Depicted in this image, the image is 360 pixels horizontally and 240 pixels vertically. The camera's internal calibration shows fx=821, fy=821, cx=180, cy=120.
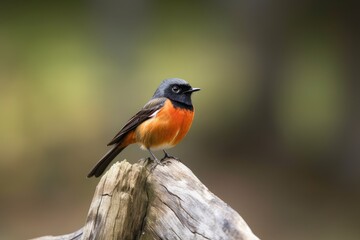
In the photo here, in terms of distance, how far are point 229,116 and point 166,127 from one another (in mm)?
9754

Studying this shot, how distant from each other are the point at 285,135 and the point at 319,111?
1.54 m

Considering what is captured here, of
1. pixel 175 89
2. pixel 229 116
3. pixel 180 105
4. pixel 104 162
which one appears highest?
pixel 175 89

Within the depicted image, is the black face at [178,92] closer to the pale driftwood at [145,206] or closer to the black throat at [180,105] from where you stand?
the black throat at [180,105]

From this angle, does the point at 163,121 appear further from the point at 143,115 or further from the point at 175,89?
the point at 175,89

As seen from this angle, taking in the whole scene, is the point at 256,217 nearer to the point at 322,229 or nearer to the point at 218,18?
the point at 322,229

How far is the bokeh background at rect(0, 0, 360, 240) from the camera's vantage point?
1254 cm

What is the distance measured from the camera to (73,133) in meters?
14.5

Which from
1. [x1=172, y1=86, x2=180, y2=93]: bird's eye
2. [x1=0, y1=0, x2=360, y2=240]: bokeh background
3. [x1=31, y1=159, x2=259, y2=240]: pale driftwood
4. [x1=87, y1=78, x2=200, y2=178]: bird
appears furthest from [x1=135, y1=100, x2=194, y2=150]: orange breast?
[x1=0, y1=0, x2=360, y2=240]: bokeh background

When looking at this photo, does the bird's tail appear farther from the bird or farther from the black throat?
the black throat

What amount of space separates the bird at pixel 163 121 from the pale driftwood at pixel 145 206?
→ 1120 millimetres

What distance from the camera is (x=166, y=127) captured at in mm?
5793

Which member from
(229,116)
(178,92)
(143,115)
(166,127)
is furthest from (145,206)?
(229,116)

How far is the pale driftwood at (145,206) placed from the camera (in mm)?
4445

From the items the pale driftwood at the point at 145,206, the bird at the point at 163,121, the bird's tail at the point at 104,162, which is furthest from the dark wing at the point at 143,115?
the pale driftwood at the point at 145,206
